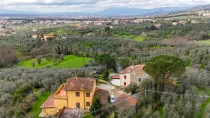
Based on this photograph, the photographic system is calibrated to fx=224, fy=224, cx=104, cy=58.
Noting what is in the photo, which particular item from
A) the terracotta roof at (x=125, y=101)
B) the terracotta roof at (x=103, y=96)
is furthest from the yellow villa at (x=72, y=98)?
the terracotta roof at (x=125, y=101)

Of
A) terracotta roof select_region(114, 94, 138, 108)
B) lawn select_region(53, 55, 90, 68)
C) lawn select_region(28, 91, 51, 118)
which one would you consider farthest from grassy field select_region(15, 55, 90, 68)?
terracotta roof select_region(114, 94, 138, 108)

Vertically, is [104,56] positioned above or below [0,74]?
above

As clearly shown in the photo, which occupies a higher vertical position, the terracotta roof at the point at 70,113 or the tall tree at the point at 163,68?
the tall tree at the point at 163,68

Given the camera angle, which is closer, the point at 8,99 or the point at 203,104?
the point at 203,104

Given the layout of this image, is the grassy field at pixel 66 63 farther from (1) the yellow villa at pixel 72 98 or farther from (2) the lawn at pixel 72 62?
(1) the yellow villa at pixel 72 98

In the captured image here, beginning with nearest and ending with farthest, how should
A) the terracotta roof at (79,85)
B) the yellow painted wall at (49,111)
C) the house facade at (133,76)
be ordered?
the terracotta roof at (79,85)
the yellow painted wall at (49,111)
the house facade at (133,76)

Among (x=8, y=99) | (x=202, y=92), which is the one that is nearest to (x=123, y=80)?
(x=202, y=92)

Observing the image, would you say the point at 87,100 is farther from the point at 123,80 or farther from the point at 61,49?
the point at 61,49

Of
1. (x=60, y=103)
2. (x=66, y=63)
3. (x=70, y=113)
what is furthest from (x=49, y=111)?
(x=66, y=63)
